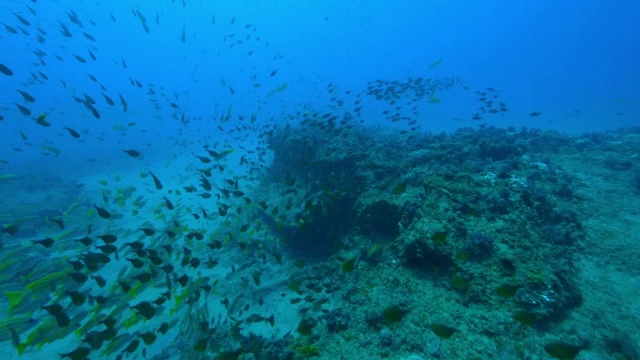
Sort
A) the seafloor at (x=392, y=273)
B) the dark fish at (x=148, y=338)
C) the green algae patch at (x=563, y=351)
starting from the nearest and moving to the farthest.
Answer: the green algae patch at (x=563, y=351) → the seafloor at (x=392, y=273) → the dark fish at (x=148, y=338)

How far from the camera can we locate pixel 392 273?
6.07 metres

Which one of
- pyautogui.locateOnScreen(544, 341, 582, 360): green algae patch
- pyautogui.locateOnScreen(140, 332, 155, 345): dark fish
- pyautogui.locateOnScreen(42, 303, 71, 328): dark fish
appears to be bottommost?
pyautogui.locateOnScreen(140, 332, 155, 345): dark fish

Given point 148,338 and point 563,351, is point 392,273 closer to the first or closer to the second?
point 563,351

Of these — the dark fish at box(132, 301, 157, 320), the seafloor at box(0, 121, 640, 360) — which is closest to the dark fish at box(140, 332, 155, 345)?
the seafloor at box(0, 121, 640, 360)

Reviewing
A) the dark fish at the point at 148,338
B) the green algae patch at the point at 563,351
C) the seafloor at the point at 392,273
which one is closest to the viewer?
the green algae patch at the point at 563,351

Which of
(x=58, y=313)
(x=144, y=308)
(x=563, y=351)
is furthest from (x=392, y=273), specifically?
(x=58, y=313)

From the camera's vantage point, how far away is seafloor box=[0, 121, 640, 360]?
15.4 feet

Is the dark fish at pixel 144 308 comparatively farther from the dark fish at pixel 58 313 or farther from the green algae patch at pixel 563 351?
the green algae patch at pixel 563 351

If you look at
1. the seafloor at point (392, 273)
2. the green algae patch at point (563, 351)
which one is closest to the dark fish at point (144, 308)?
the seafloor at point (392, 273)

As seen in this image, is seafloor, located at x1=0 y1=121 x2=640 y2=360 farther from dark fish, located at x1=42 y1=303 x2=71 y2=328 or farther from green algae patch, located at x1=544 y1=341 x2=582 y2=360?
dark fish, located at x1=42 y1=303 x2=71 y2=328

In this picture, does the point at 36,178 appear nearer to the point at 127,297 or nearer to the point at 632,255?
the point at 127,297

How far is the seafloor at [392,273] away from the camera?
4.71m

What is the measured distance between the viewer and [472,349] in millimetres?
4203

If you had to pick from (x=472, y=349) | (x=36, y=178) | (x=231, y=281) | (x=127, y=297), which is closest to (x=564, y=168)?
(x=472, y=349)
